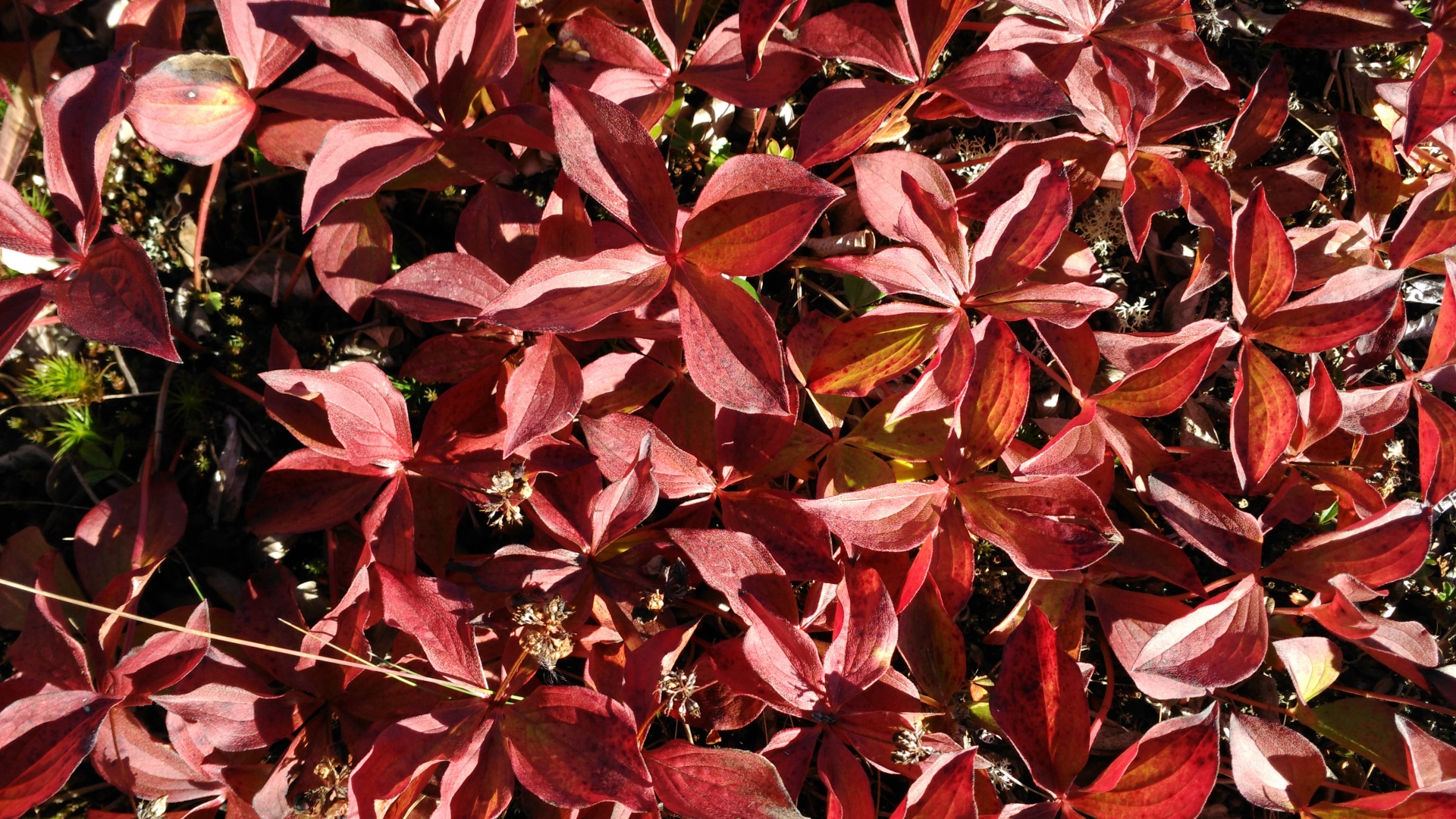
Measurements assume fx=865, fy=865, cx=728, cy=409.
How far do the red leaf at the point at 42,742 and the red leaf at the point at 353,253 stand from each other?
2.70 ft

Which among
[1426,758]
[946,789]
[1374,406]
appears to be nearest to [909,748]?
[946,789]

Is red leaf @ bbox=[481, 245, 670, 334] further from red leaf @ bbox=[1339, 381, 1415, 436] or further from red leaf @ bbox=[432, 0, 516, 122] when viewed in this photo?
red leaf @ bbox=[1339, 381, 1415, 436]

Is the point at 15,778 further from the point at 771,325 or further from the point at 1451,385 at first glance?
the point at 1451,385

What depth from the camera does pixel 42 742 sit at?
1489 millimetres

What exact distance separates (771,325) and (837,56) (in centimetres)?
61

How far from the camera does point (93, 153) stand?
57.2 inches

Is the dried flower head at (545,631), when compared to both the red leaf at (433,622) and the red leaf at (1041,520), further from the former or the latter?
the red leaf at (1041,520)

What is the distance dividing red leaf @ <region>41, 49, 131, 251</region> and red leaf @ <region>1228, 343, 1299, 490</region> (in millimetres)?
2090

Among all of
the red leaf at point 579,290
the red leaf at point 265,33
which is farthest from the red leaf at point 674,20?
the red leaf at point 265,33

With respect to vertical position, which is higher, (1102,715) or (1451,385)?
(1451,385)

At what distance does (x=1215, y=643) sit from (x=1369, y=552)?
0.37 metres

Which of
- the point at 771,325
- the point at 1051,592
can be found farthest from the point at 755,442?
the point at 1051,592

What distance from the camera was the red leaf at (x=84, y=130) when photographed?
4.76ft

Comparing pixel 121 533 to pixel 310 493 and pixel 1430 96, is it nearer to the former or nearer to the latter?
pixel 310 493
